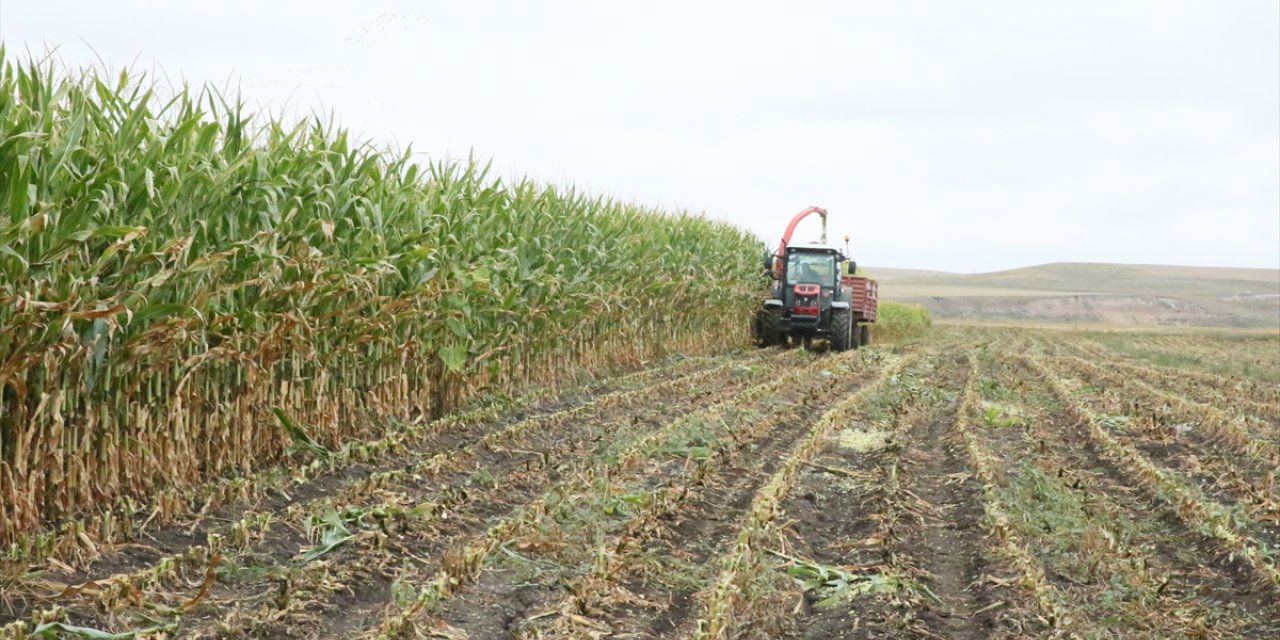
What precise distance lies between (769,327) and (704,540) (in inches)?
646

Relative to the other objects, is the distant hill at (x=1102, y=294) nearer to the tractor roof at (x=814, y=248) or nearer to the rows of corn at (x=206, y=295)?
the tractor roof at (x=814, y=248)

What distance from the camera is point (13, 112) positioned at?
5832 mm

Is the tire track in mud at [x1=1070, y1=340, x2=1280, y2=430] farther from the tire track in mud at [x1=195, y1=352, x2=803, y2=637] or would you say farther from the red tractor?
the tire track in mud at [x1=195, y1=352, x2=803, y2=637]

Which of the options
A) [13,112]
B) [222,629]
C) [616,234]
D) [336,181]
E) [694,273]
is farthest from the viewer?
[694,273]

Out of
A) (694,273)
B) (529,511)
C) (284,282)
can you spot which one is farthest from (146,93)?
(694,273)

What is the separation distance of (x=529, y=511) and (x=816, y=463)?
9.99 feet

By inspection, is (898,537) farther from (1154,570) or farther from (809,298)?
(809,298)

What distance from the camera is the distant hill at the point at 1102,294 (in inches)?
2763

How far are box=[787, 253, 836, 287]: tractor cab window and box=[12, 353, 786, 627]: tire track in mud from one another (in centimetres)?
1074

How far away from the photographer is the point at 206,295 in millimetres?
6438

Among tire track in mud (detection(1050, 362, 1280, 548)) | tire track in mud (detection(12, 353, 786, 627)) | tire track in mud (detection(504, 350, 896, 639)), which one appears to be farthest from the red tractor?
tire track in mud (detection(504, 350, 896, 639))

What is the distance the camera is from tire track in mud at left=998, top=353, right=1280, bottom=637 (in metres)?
5.40

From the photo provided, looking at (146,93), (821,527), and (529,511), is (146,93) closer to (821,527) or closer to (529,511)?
(529,511)

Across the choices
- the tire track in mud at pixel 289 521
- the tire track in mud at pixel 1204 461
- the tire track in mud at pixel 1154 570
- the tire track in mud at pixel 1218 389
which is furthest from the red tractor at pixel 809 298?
the tire track in mud at pixel 1154 570
